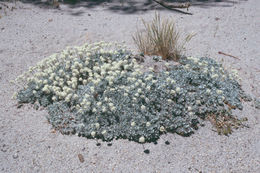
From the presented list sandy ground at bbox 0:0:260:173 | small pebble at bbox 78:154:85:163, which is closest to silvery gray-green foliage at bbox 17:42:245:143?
→ sandy ground at bbox 0:0:260:173

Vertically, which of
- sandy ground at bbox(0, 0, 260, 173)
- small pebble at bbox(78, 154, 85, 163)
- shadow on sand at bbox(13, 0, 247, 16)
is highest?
shadow on sand at bbox(13, 0, 247, 16)

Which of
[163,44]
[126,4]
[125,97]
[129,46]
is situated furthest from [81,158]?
[126,4]

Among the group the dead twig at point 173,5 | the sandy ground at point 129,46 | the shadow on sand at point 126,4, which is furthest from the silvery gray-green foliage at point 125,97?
the shadow on sand at point 126,4

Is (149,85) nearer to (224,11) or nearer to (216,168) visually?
(216,168)

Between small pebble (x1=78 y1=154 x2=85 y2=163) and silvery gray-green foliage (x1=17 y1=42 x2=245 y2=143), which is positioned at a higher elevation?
silvery gray-green foliage (x1=17 y1=42 x2=245 y2=143)

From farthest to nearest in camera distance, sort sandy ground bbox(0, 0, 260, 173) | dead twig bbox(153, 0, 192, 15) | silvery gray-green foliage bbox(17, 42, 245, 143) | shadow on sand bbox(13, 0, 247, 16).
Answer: shadow on sand bbox(13, 0, 247, 16), dead twig bbox(153, 0, 192, 15), silvery gray-green foliage bbox(17, 42, 245, 143), sandy ground bbox(0, 0, 260, 173)

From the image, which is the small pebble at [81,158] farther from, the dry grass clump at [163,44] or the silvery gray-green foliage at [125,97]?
the dry grass clump at [163,44]

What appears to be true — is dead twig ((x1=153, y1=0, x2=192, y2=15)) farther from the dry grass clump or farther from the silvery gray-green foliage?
the silvery gray-green foliage
